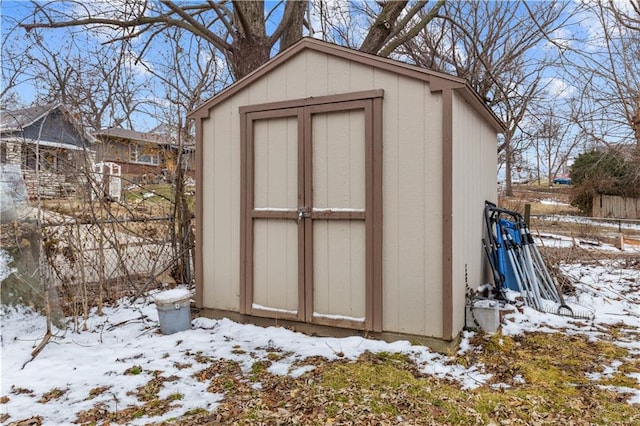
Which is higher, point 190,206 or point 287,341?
point 190,206

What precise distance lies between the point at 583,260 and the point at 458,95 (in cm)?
549

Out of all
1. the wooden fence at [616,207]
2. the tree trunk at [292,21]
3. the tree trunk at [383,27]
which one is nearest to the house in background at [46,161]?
the tree trunk at [292,21]

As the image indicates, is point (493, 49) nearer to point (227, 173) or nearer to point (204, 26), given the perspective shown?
point (204, 26)

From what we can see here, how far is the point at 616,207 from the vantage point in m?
15.7

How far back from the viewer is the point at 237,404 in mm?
2412

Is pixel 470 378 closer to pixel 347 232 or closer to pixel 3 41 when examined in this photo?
pixel 347 232

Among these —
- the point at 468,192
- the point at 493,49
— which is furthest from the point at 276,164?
the point at 493,49

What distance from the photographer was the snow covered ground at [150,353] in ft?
8.34

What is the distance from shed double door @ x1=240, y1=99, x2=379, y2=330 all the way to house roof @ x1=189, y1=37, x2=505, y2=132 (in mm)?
336

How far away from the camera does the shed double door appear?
3427 millimetres

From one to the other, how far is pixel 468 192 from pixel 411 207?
0.84m

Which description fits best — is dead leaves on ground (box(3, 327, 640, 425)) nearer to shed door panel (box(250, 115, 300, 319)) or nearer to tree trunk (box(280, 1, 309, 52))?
shed door panel (box(250, 115, 300, 319))

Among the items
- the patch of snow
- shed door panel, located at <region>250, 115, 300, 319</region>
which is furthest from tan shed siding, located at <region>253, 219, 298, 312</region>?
the patch of snow

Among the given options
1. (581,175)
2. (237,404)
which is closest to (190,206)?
(237,404)
